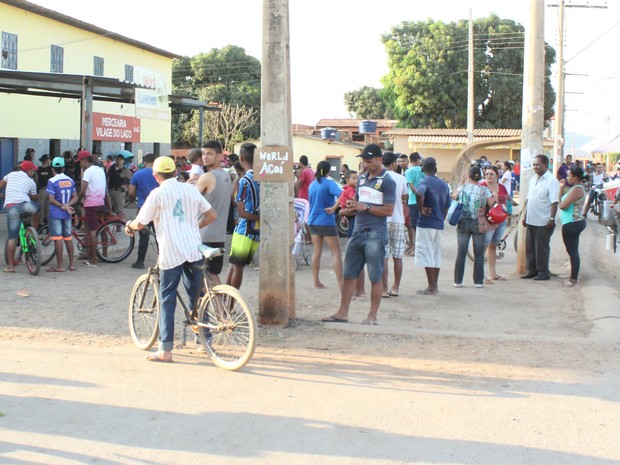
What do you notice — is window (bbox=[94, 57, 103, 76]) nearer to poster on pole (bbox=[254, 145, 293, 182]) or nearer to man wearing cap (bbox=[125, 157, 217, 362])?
poster on pole (bbox=[254, 145, 293, 182])

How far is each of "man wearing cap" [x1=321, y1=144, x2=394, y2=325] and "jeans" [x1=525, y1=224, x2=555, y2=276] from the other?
4108 millimetres

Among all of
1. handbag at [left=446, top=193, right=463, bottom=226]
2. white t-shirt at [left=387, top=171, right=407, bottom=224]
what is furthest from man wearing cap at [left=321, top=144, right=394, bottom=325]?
handbag at [left=446, top=193, right=463, bottom=226]

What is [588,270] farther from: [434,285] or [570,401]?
[570,401]

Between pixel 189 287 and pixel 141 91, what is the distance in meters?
10.2

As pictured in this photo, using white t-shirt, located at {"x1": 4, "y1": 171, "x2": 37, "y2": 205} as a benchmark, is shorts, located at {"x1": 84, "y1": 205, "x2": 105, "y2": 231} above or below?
below

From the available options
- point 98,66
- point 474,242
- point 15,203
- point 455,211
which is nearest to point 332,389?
point 455,211

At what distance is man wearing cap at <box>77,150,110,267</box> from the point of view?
456 inches

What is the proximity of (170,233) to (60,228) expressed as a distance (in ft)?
18.0

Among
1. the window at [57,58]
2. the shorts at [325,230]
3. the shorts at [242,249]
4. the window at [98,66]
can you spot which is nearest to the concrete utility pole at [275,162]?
the shorts at [242,249]

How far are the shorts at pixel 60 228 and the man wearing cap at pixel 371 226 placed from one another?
5253 millimetres

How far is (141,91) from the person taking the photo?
52.3 ft

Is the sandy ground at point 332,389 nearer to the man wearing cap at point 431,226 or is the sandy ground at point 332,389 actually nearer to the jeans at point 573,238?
the man wearing cap at point 431,226

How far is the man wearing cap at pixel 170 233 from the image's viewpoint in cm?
637

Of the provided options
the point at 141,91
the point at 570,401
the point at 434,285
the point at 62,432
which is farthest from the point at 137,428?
the point at 141,91
